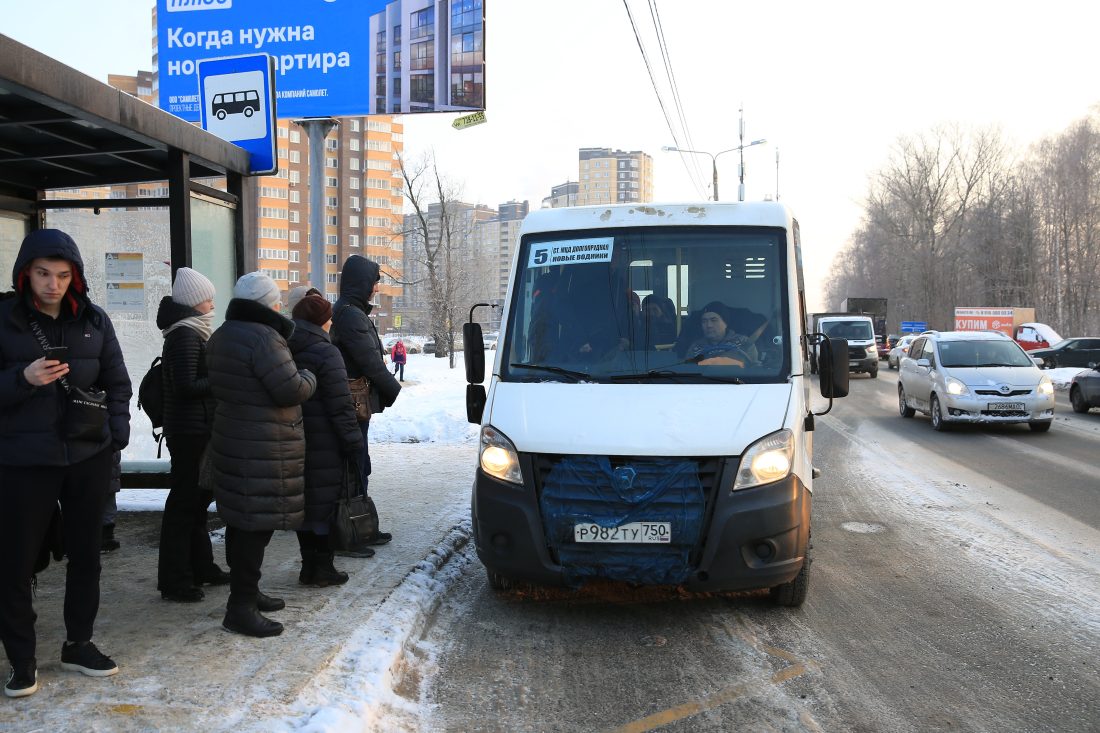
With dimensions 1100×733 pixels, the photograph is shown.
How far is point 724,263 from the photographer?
19.1 feet

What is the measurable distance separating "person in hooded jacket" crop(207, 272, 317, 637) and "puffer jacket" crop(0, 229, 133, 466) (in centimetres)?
59

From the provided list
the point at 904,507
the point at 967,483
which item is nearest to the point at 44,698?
the point at 904,507

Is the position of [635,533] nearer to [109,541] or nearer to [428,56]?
[109,541]

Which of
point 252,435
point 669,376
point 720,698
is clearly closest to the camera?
point 720,698

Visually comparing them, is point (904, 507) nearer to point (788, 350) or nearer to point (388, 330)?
point (788, 350)

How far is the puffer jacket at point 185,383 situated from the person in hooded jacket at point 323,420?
53cm

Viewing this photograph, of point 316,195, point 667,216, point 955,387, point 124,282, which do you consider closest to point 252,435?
point 667,216

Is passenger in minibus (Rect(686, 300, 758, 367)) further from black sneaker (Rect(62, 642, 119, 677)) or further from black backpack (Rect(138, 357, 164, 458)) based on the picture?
black sneaker (Rect(62, 642, 119, 677))

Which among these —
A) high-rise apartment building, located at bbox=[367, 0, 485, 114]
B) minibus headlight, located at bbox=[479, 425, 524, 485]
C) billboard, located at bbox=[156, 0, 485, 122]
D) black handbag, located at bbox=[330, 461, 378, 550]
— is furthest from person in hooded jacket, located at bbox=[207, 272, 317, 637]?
high-rise apartment building, located at bbox=[367, 0, 485, 114]

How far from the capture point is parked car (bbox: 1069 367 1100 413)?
1755cm

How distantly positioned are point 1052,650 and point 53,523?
5050 mm

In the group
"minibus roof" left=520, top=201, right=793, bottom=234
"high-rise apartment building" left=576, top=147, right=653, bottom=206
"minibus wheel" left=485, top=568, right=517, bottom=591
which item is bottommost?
"minibus wheel" left=485, top=568, right=517, bottom=591

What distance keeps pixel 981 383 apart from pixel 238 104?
1249 cm

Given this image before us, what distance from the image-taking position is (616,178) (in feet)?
197
